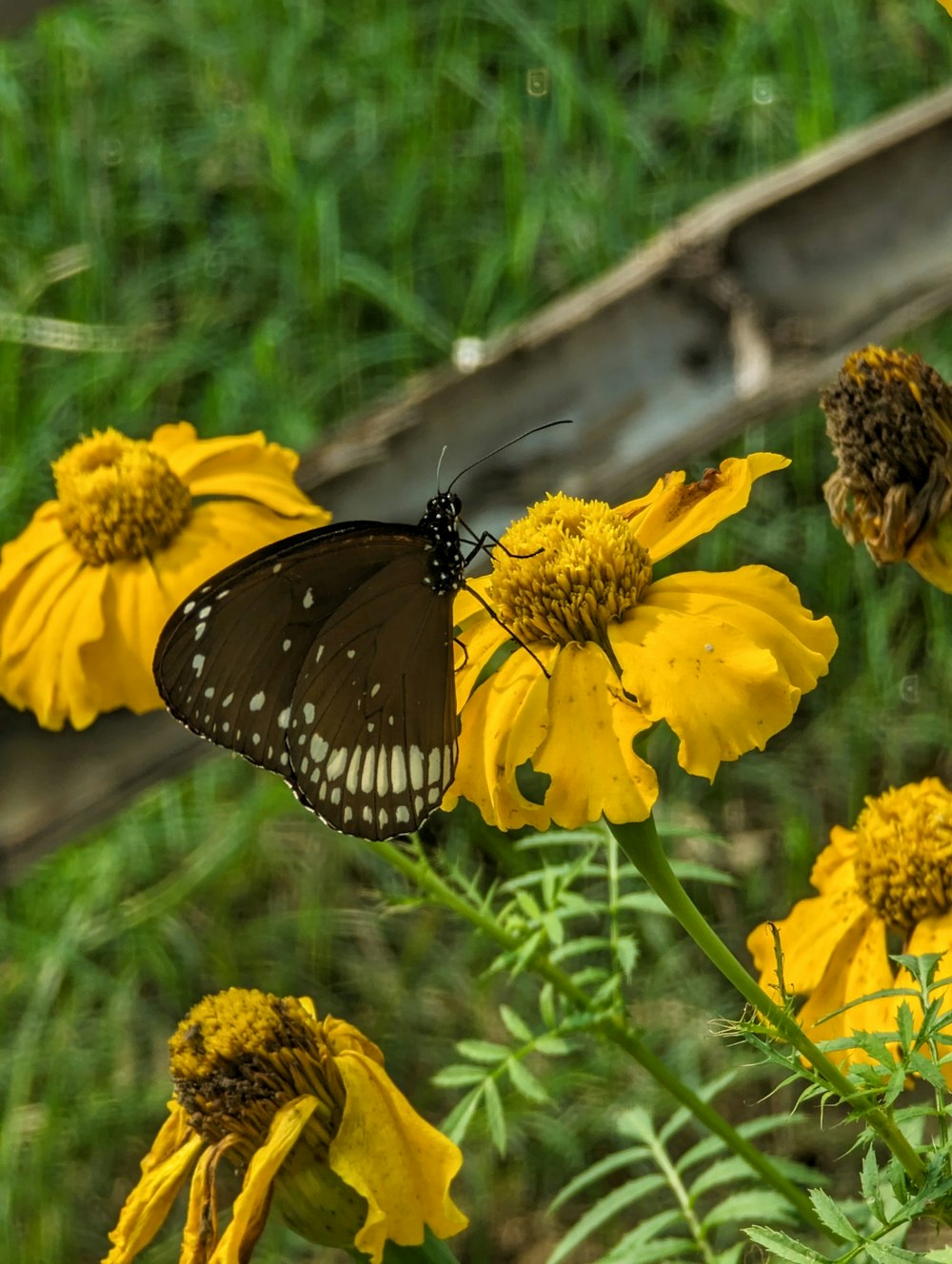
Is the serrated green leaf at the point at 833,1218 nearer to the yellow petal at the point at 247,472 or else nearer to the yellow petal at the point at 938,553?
the yellow petal at the point at 938,553

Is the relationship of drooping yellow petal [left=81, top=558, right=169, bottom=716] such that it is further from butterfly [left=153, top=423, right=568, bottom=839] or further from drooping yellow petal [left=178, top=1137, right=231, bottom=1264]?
drooping yellow petal [left=178, top=1137, right=231, bottom=1264]

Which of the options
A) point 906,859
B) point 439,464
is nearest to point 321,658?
point 906,859

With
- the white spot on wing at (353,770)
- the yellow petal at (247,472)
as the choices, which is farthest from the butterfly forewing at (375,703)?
the yellow petal at (247,472)

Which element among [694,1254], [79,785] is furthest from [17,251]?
[694,1254]

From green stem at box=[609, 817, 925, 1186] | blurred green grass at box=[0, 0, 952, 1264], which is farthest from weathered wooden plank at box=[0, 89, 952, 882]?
green stem at box=[609, 817, 925, 1186]

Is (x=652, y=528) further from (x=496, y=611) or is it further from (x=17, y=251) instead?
(x=17, y=251)
